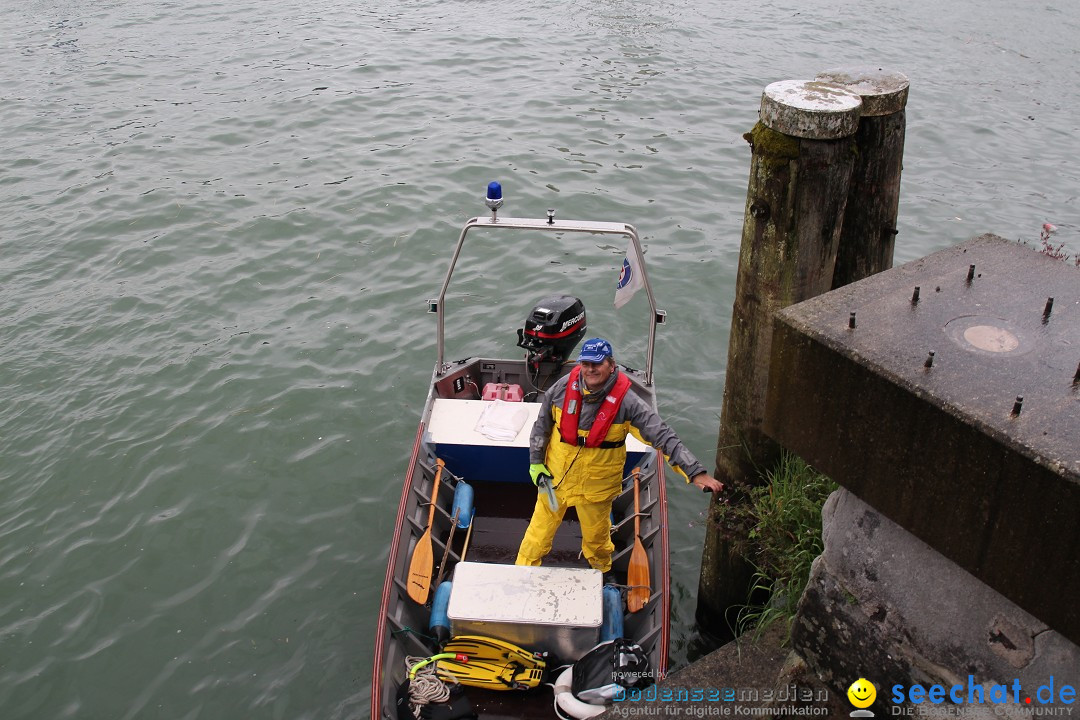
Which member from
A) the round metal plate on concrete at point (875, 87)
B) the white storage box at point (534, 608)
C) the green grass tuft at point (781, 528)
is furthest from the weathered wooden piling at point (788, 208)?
the white storage box at point (534, 608)

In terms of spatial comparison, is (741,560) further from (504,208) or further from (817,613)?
(504,208)

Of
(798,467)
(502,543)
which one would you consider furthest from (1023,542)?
(502,543)

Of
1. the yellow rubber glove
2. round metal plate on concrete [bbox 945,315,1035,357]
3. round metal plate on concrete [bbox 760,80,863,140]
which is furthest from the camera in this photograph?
the yellow rubber glove

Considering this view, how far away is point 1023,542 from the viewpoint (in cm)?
220

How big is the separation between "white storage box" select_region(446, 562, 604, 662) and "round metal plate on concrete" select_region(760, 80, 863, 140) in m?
2.73

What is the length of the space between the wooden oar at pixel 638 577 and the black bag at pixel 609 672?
679 mm

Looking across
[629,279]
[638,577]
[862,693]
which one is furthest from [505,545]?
[862,693]

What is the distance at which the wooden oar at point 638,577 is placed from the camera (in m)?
5.56

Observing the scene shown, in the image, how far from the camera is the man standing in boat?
16.6 ft

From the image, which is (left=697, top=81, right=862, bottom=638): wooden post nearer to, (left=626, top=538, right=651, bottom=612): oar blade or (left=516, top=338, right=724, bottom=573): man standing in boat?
(left=516, top=338, right=724, bottom=573): man standing in boat

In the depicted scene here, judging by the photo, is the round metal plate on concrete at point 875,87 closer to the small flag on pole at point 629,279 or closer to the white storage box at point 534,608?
the small flag on pole at point 629,279

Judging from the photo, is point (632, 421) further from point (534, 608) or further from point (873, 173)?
point (873, 173)

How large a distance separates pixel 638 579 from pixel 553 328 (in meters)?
2.21

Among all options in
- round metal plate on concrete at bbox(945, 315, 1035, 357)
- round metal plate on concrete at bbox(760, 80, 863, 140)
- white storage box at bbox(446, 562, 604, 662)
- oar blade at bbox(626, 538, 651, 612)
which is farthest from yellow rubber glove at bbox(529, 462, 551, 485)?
round metal plate on concrete at bbox(945, 315, 1035, 357)
